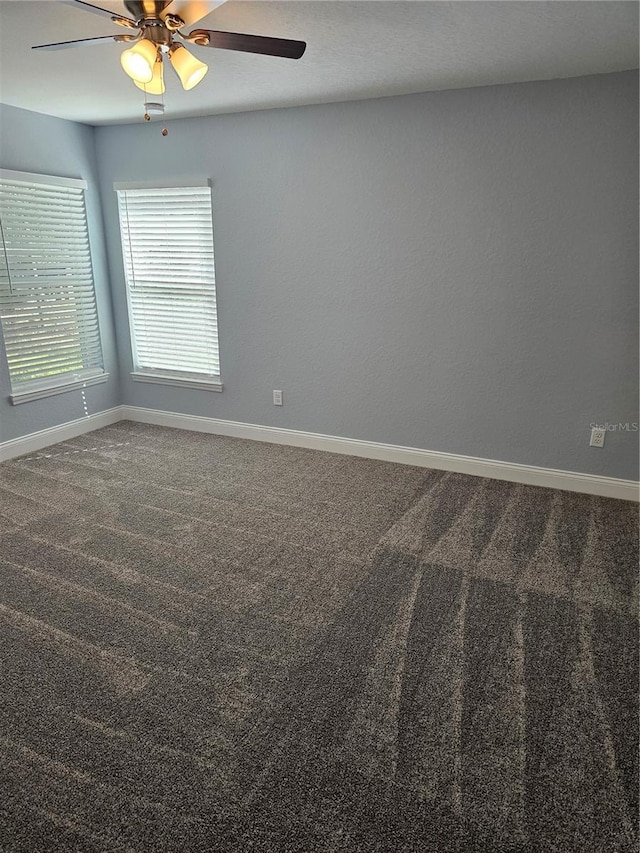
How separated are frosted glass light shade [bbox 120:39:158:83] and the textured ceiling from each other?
0.33 meters

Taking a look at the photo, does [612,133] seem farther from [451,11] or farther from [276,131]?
[276,131]

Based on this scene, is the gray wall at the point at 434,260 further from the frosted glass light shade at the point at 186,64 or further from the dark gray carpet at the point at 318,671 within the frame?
the frosted glass light shade at the point at 186,64

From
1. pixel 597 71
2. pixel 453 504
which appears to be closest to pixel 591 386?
pixel 453 504

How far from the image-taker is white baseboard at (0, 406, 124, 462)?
13.5ft

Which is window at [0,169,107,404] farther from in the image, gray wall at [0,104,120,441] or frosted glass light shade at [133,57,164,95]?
frosted glass light shade at [133,57,164,95]

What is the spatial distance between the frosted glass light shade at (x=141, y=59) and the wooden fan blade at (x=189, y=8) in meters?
0.11

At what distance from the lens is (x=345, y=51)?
2596 millimetres

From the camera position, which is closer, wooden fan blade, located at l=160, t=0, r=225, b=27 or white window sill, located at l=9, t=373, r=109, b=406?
wooden fan blade, located at l=160, t=0, r=225, b=27

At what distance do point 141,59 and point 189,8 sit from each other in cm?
24

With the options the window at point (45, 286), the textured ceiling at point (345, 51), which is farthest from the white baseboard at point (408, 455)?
the textured ceiling at point (345, 51)

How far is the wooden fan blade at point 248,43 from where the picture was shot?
1920mm

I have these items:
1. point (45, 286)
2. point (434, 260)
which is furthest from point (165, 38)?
point (45, 286)

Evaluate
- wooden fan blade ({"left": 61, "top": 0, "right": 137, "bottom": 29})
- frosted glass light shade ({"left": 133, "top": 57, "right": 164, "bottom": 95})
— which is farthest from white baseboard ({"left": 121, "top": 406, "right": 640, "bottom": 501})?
wooden fan blade ({"left": 61, "top": 0, "right": 137, "bottom": 29})

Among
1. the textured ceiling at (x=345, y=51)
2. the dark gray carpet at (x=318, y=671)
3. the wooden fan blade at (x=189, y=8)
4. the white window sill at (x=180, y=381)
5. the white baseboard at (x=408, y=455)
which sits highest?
the textured ceiling at (x=345, y=51)
